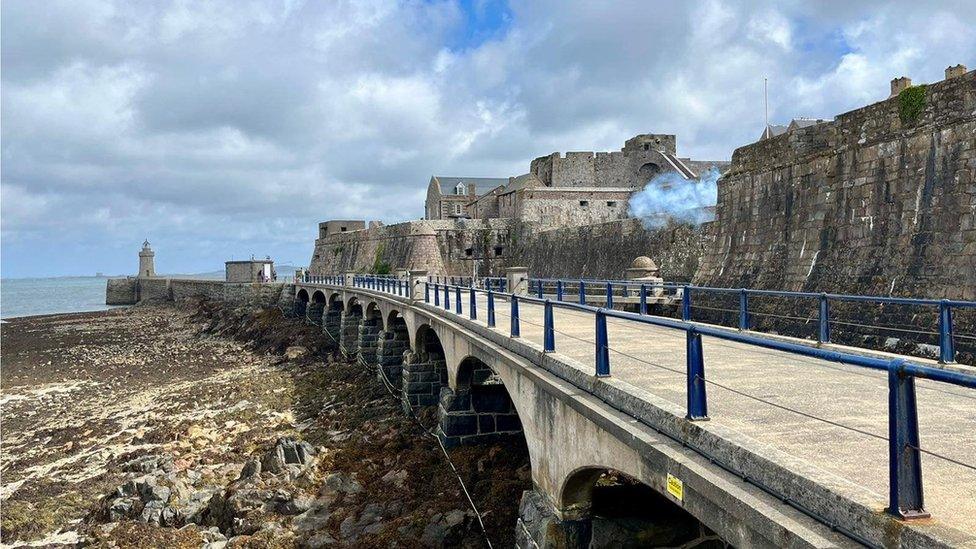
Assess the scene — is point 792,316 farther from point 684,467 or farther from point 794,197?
point 684,467

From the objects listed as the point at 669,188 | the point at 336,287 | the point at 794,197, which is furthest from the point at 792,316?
the point at 669,188

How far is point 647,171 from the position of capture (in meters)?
55.3

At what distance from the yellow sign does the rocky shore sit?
626 centimetres

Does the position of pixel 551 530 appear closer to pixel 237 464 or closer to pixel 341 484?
pixel 341 484

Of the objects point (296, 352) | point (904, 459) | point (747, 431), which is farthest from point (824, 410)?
point (296, 352)

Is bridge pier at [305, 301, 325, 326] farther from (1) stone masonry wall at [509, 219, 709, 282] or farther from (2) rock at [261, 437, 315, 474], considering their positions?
(2) rock at [261, 437, 315, 474]

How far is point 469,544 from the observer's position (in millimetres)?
10469

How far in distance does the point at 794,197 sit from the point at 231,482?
1425 centimetres

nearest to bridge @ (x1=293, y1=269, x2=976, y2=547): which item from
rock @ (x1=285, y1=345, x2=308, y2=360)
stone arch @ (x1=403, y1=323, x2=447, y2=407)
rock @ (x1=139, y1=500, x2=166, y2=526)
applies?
rock @ (x1=139, y1=500, x2=166, y2=526)

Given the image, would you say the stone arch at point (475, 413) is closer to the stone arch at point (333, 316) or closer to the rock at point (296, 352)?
the rock at point (296, 352)

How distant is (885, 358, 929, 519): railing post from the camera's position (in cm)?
305

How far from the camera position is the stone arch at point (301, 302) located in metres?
47.7

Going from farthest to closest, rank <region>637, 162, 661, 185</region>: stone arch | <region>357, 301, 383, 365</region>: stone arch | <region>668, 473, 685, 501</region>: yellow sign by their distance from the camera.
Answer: <region>637, 162, 661, 185</region>: stone arch < <region>357, 301, 383, 365</region>: stone arch < <region>668, 473, 685, 501</region>: yellow sign

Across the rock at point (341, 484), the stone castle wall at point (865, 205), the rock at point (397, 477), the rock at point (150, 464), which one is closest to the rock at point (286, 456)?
the rock at point (341, 484)
